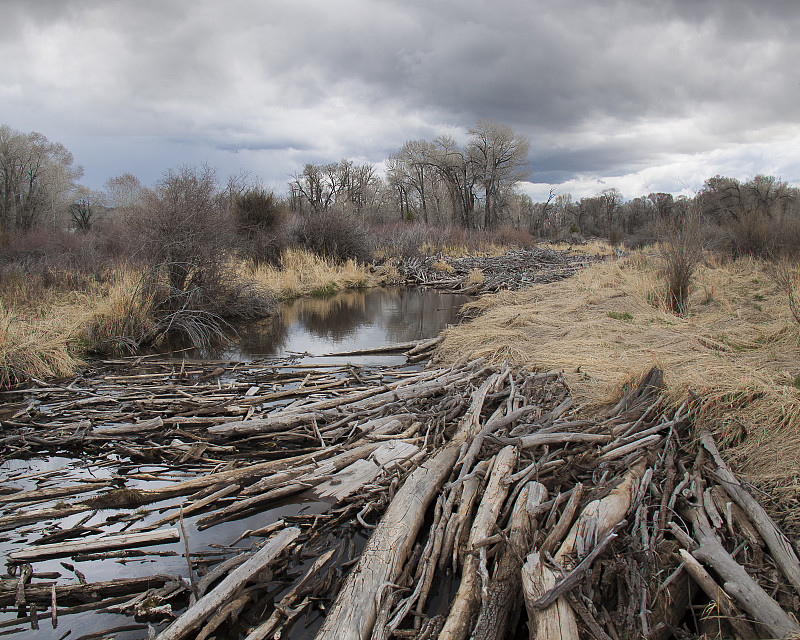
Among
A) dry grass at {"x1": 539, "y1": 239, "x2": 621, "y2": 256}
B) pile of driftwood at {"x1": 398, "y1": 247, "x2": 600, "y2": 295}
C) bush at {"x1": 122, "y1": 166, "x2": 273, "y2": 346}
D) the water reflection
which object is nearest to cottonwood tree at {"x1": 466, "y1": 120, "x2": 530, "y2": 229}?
dry grass at {"x1": 539, "y1": 239, "x2": 621, "y2": 256}

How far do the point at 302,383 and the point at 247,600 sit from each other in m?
3.55

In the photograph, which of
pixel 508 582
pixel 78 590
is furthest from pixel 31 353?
pixel 508 582

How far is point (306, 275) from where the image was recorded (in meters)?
16.9

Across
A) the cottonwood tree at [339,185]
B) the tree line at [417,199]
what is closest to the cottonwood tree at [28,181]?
the tree line at [417,199]

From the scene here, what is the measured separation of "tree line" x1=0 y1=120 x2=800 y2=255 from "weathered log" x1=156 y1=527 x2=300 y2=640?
9661 millimetres

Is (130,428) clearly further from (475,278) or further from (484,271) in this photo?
(484,271)

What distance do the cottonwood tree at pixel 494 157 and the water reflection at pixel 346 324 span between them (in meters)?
31.4

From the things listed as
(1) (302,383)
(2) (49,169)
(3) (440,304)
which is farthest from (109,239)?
(2) (49,169)

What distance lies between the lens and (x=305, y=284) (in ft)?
53.8

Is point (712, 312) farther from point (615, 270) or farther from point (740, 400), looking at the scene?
point (615, 270)

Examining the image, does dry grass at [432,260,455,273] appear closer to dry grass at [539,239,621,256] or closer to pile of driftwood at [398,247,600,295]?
pile of driftwood at [398,247,600,295]

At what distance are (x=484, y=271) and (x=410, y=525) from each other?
1783 cm

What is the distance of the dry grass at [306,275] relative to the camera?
15328 millimetres

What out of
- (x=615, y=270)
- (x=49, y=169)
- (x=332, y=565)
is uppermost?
(x=49, y=169)
